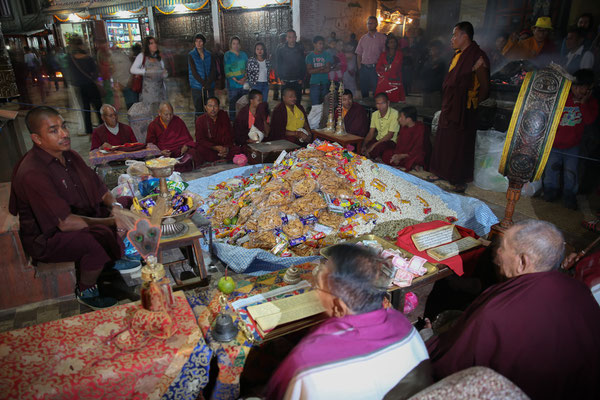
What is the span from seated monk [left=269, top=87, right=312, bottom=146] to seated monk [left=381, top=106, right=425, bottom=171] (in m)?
1.65

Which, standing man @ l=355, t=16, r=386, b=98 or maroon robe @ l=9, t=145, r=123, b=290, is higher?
standing man @ l=355, t=16, r=386, b=98

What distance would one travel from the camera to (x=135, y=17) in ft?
36.1

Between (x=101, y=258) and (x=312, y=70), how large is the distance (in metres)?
6.90

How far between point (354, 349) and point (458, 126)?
5.05 metres

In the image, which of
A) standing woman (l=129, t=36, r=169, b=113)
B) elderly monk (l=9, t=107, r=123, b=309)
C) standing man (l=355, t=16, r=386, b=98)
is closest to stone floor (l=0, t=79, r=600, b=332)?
elderly monk (l=9, t=107, r=123, b=309)

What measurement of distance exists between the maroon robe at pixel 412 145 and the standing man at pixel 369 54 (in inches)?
140

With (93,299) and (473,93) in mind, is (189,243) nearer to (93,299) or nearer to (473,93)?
(93,299)

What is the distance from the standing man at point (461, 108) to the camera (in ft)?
17.5

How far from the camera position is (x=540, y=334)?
5.60 feet

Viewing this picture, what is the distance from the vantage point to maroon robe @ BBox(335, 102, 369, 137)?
7020mm

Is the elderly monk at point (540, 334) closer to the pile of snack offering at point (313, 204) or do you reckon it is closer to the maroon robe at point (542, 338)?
the maroon robe at point (542, 338)

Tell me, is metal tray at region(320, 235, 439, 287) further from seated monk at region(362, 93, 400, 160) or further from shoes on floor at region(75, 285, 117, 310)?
seated monk at region(362, 93, 400, 160)

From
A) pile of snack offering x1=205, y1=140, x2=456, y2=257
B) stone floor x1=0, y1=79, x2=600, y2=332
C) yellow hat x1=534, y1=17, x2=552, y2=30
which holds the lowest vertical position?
stone floor x1=0, y1=79, x2=600, y2=332

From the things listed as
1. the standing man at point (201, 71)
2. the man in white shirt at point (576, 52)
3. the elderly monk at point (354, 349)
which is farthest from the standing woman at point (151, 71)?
the elderly monk at point (354, 349)
